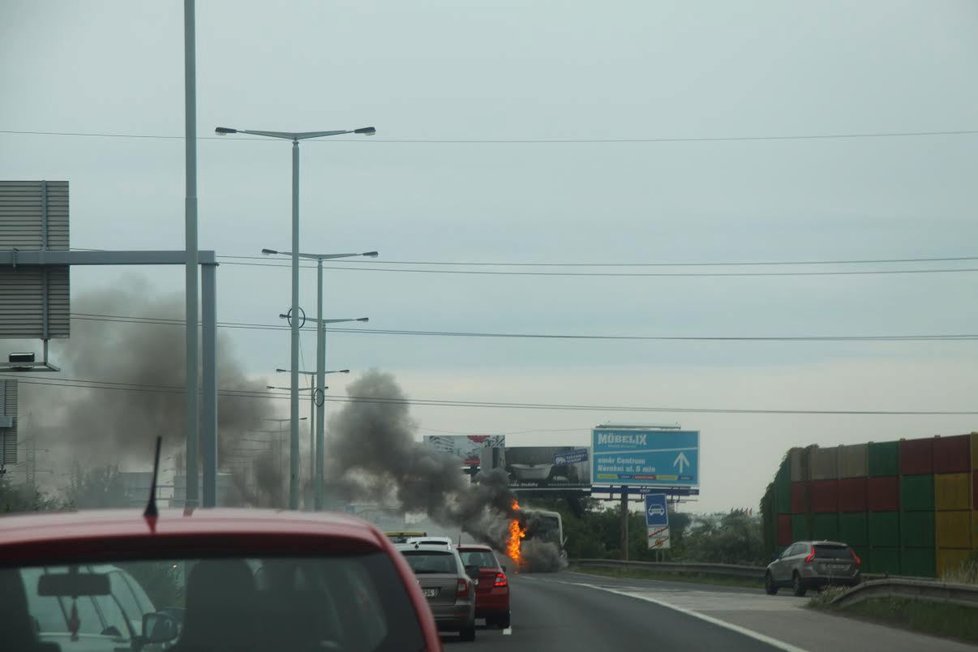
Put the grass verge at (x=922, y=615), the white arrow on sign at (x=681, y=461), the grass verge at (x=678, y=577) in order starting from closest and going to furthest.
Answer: the grass verge at (x=922, y=615) → the grass verge at (x=678, y=577) → the white arrow on sign at (x=681, y=461)

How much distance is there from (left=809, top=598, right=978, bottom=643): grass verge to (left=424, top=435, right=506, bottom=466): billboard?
285 feet

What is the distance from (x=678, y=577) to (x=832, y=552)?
68.3 feet

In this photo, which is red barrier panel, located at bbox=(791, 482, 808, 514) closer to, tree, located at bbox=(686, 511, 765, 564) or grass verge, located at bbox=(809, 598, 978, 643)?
grass verge, located at bbox=(809, 598, 978, 643)

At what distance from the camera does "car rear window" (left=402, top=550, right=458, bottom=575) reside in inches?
852

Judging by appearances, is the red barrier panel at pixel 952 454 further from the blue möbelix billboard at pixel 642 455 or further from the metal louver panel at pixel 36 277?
the blue möbelix billboard at pixel 642 455

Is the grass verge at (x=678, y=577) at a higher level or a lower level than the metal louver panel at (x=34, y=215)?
lower

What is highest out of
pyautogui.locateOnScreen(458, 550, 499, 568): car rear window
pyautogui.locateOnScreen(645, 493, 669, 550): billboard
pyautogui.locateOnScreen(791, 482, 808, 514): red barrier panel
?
pyautogui.locateOnScreen(458, 550, 499, 568): car rear window

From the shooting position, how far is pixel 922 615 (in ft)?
72.2

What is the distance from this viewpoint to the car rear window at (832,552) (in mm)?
38188

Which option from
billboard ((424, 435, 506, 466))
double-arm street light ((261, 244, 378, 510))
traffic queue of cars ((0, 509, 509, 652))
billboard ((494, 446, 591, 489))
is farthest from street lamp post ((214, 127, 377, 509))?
billboard ((424, 435, 506, 466))

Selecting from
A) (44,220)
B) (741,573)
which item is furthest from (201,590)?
(741,573)

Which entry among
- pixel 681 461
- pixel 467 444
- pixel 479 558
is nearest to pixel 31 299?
pixel 479 558

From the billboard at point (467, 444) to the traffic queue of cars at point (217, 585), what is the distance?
108 m

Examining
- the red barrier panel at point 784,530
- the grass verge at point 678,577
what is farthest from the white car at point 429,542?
the red barrier panel at point 784,530
